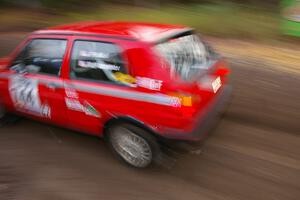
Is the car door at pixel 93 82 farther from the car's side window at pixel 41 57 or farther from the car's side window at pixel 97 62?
the car's side window at pixel 41 57

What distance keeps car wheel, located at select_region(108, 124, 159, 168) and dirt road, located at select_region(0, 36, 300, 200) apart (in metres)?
0.16

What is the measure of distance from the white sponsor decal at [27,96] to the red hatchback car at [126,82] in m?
0.02

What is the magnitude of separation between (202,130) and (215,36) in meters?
5.81

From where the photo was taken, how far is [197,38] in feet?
15.2

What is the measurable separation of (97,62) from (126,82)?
0.47m

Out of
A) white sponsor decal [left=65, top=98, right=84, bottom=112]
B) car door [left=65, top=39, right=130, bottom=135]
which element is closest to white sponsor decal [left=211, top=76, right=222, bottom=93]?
car door [left=65, top=39, right=130, bottom=135]

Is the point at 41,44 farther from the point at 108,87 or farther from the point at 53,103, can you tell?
the point at 108,87

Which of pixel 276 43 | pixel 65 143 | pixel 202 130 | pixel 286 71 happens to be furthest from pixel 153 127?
pixel 276 43

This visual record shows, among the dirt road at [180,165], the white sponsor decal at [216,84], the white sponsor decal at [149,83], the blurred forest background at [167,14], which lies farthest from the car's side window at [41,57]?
→ the blurred forest background at [167,14]

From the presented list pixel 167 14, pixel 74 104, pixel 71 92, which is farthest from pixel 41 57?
pixel 167 14

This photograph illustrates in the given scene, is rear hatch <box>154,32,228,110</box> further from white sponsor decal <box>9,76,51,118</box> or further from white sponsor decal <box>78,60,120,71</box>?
white sponsor decal <box>9,76,51,118</box>

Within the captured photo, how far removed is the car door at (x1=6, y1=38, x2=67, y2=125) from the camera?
4.58 meters

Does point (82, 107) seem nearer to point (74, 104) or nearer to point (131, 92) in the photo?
point (74, 104)

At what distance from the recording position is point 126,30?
429 centimetres
